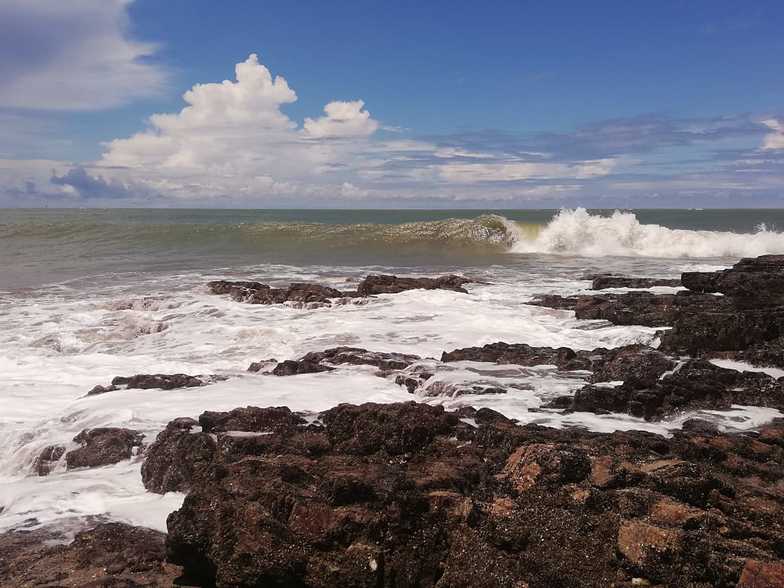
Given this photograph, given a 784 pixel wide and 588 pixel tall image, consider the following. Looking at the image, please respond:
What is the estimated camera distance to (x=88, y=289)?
67.6ft

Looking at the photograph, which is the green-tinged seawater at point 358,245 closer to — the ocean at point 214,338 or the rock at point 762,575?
the ocean at point 214,338

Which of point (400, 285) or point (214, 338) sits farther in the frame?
point (400, 285)

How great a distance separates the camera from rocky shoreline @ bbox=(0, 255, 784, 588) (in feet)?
12.2

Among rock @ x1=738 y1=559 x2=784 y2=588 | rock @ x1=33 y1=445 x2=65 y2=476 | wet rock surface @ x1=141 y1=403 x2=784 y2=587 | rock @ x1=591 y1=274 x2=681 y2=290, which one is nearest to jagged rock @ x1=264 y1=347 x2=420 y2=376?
rock @ x1=33 y1=445 x2=65 y2=476

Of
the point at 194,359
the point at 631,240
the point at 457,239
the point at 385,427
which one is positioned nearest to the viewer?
the point at 385,427

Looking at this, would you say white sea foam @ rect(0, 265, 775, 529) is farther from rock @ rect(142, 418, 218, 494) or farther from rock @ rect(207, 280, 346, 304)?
rock @ rect(207, 280, 346, 304)

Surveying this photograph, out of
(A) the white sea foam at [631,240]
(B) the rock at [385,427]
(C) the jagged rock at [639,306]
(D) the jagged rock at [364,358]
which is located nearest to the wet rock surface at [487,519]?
(B) the rock at [385,427]

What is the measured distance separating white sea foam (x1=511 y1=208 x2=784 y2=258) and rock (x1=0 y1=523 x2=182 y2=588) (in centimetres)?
3392

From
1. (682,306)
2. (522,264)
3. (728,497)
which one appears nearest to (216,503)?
(728,497)

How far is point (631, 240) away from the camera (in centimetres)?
A: 3728

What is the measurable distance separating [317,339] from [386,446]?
7617 millimetres

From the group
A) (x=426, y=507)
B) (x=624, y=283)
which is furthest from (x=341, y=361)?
(x=624, y=283)

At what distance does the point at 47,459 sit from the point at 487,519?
5.14m

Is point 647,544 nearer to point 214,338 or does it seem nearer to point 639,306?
point 214,338
